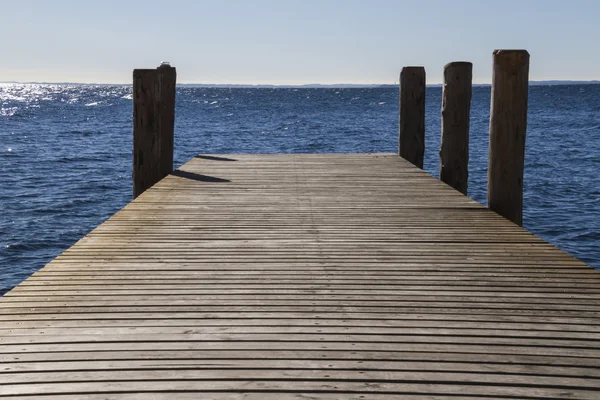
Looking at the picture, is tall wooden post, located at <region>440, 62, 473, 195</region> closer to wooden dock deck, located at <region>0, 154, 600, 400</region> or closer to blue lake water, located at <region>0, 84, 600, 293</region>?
wooden dock deck, located at <region>0, 154, 600, 400</region>

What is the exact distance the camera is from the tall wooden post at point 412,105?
A: 10422 millimetres

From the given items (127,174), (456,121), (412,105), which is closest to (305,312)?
(456,121)

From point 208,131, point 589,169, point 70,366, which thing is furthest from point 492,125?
point 208,131

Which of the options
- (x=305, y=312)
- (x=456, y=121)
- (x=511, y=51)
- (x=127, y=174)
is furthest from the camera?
(x=127, y=174)

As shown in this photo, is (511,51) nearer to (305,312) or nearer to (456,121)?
(456,121)

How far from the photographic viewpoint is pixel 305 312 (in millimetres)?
3918

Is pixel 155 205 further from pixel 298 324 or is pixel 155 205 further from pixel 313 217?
pixel 298 324

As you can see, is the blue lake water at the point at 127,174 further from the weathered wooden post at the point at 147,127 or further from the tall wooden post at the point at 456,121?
the tall wooden post at the point at 456,121

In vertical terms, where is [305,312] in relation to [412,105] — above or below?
below

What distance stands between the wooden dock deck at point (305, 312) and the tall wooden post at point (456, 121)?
2.30 meters

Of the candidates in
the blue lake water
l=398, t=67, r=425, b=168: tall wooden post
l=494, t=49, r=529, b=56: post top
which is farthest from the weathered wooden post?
l=494, t=49, r=529, b=56: post top

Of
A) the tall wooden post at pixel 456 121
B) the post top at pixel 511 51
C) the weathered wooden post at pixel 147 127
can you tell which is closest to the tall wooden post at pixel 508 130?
the post top at pixel 511 51

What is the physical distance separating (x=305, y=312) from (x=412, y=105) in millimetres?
7033

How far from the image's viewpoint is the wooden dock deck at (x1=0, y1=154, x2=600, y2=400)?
309 centimetres
